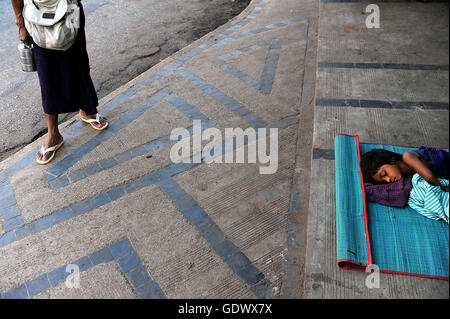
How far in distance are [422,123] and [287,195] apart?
1383mm

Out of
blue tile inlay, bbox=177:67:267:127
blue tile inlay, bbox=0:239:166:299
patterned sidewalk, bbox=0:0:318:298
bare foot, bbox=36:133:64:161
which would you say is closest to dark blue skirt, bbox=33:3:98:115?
bare foot, bbox=36:133:64:161

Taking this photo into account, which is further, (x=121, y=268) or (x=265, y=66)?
(x=265, y=66)

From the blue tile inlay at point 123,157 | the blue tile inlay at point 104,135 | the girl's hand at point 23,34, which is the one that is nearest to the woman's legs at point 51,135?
the blue tile inlay at point 104,135

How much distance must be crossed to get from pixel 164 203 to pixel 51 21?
1649mm

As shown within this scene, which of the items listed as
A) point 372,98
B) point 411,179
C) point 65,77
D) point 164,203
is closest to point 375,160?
point 411,179

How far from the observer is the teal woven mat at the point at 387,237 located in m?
2.14

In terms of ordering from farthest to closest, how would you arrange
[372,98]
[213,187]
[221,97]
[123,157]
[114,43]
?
[114,43] < [221,97] < [372,98] < [123,157] < [213,187]

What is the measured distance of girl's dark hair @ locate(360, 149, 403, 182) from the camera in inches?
105

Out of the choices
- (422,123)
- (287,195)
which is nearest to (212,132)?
(287,195)

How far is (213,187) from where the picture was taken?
3033 mm

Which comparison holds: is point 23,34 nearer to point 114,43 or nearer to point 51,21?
point 51,21

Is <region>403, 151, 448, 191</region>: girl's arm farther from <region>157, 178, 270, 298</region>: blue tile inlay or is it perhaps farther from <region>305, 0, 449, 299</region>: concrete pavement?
<region>157, 178, 270, 298</region>: blue tile inlay

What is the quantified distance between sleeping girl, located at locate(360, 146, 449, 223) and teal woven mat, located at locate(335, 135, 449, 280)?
0.05m
